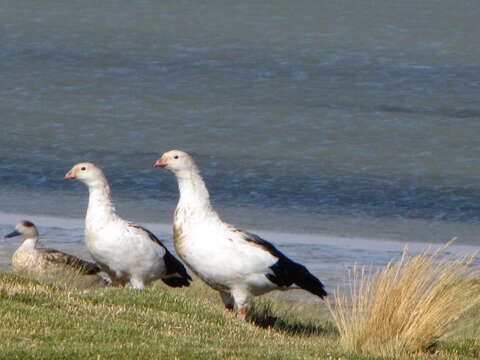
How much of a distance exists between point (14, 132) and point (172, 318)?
11931mm

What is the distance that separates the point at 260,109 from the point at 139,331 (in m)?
14.5

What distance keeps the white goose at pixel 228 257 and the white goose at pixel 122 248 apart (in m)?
0.60

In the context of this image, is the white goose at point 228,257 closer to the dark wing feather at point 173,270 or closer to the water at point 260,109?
the dark wing feather at point 173,270

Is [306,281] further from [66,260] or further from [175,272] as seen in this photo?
[66,260]

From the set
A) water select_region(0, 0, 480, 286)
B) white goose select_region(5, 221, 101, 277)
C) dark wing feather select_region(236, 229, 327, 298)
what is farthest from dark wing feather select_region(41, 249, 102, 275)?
water select_region(0, 0, 480, 286)

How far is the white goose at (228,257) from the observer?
35.4ft

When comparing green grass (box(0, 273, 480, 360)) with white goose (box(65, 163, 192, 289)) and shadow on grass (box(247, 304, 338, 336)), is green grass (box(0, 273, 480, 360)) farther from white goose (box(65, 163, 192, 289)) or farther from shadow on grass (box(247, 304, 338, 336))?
white goose (box(65, 163, 192, 289))

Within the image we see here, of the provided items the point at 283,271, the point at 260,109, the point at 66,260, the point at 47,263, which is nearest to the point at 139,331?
the point at 283,271

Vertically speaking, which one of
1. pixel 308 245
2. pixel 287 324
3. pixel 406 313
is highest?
pixel 406 313

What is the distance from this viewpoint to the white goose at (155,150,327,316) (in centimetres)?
1080

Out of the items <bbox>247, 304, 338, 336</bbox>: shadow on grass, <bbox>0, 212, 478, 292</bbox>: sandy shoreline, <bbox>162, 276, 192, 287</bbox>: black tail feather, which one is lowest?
<bbox>0, 212, 478, 292</bbox>: sandy shoreline

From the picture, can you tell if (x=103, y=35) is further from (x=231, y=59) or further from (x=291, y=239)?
(x=291, y=239)

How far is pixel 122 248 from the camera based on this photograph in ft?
37.6

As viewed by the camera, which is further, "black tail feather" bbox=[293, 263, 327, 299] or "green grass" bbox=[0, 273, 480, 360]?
"black tail feather" bbox=[293, 263, 327, 299]
